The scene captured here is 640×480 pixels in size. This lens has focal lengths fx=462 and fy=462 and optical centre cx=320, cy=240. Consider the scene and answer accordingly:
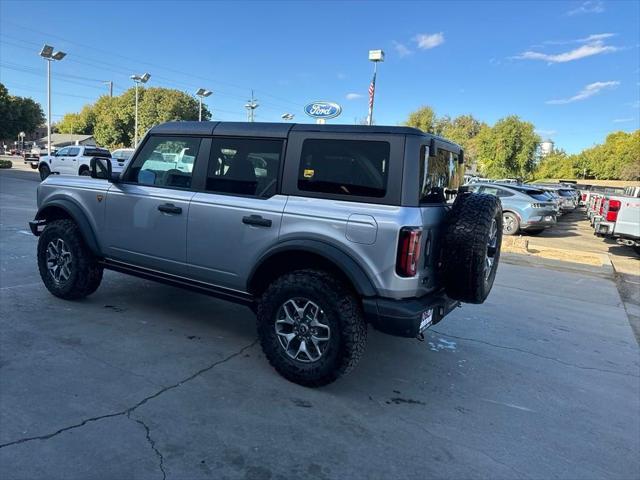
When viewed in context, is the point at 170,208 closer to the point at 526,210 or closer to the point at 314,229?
the point at 314,229

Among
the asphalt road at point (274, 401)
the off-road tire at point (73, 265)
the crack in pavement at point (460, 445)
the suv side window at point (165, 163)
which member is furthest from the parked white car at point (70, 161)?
the crack in pavement at point (460, 445)

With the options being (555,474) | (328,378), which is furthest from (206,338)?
(555,474)

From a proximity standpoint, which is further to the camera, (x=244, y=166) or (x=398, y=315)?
(x=244, y=166)

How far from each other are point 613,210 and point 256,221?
1077 cm

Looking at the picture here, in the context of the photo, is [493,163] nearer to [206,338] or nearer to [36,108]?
[206,338]

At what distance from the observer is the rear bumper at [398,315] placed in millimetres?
3141

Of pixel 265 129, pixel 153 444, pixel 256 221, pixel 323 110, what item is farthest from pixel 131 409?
pixel 323 110

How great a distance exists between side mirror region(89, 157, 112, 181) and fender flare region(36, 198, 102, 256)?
44 centimetres

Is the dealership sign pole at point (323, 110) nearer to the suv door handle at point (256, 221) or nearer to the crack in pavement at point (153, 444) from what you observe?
the suv door handle at point (256, 221)

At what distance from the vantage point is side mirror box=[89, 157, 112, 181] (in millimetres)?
4629

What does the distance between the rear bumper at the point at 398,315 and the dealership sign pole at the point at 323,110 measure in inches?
287

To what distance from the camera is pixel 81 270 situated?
478 cm

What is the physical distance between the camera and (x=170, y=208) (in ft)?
13.6

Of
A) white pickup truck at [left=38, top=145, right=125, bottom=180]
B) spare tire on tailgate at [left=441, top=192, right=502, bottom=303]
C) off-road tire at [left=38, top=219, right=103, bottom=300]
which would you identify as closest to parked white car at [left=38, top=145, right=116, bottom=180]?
white pickup truck at [left=38, top=145, right=125, bottom=180]
